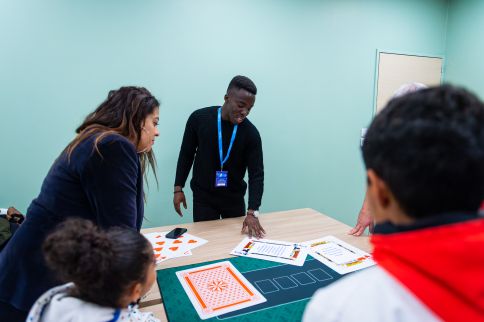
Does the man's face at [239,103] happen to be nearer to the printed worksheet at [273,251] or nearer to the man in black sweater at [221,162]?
the man in black sweater at [221,162]

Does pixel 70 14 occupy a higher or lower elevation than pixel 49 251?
higher

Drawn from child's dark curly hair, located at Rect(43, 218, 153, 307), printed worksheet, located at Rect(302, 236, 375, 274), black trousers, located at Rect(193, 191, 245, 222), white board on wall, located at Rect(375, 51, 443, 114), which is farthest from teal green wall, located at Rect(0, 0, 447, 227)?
child's dark curly hair, located at Rect(43, 218, 153, 307)

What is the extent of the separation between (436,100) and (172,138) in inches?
97.0

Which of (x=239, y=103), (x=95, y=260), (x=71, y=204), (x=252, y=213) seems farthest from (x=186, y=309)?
(x=239, y=103)

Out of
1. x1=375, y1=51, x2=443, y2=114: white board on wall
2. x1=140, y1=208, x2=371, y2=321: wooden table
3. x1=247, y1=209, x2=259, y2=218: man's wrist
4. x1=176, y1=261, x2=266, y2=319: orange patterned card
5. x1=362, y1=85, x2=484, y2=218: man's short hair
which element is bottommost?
x1=140, y1=208, x2=371, y2=321: wooden table

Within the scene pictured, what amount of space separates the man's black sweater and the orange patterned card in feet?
2.70

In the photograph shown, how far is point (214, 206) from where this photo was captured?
7.27 feet

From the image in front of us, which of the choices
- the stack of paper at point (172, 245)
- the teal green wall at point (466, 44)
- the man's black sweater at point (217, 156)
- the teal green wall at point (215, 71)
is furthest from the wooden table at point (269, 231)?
the teal green wall at point (466, 44)

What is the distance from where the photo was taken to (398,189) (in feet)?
1.68

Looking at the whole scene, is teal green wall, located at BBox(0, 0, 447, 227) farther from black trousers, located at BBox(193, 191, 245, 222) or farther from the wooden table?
the wooden table

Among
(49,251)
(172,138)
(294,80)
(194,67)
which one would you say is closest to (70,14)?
(194,67)

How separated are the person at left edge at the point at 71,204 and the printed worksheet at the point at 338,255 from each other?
893 mm

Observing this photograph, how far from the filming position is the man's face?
6.68ft

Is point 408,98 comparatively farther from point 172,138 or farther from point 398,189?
point 172,138
